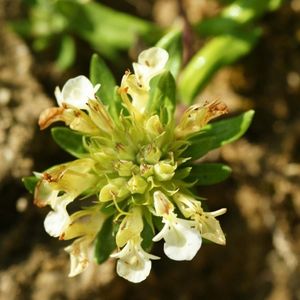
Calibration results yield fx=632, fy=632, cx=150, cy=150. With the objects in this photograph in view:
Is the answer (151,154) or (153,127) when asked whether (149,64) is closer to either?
(153,127)

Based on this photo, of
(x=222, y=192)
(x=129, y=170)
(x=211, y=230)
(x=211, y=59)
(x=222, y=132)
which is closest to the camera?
(x=211, y=230)

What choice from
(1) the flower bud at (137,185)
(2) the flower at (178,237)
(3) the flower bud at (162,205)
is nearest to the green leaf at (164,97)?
(1) the flower bud at (137,185)

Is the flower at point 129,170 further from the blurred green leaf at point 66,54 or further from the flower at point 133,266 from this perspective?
the blurred green leaf at point 66,54

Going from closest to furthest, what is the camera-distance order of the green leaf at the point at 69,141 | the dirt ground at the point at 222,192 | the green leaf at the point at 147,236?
the green leaf at the point at 147,236 < the green leaf at the point at 69,141 < the dirt ground at the point at 222,192

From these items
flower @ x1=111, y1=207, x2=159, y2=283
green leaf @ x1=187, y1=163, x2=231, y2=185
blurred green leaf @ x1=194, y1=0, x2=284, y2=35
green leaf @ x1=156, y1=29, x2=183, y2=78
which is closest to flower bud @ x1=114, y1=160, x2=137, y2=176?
flower @ x1=111, y1=207, x2=159, y2=283

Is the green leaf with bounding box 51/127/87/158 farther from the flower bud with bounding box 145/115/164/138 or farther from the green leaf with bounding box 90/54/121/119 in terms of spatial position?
the flower bud with bounding box 145/115/164/138

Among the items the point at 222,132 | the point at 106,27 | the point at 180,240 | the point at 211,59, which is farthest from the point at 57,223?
the point at 106,27
